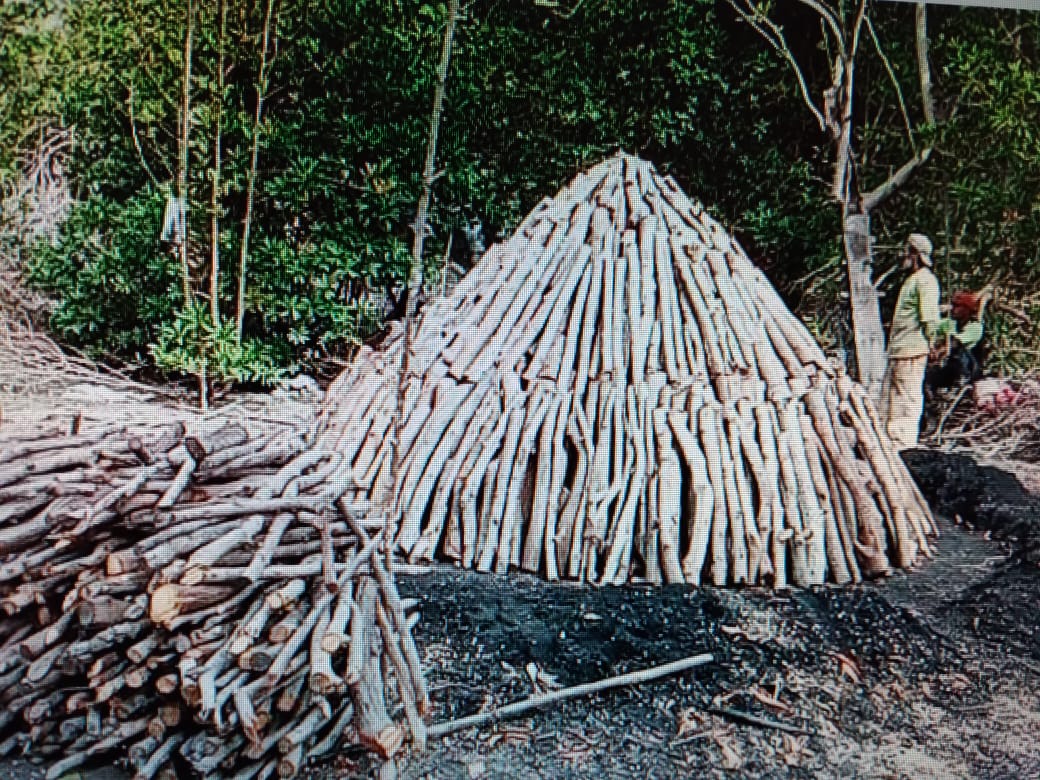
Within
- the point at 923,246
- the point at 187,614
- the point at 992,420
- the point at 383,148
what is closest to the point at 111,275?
the point at 383,148

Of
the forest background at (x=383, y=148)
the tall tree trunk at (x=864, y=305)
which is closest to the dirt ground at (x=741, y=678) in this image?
the tall tree trunk at (x=864, y=305)

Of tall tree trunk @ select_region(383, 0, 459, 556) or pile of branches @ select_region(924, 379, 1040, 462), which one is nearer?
tall tree trunk @ select_region(383, 0, 459, 556)

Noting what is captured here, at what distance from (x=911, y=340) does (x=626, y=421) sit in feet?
1.92

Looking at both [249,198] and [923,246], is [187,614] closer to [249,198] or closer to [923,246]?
[249,198]

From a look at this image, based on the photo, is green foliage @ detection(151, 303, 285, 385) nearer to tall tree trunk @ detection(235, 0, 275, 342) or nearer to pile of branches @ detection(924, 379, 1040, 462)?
tall tree trunk @ detection(235, 0, 275, 342)

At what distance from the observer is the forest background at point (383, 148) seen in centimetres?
158

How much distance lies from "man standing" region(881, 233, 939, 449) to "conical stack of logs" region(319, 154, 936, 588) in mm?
49

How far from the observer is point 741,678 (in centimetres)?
175

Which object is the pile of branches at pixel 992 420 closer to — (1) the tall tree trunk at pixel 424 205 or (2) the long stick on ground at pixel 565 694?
(2) the long stick on ground at pixel 565 694

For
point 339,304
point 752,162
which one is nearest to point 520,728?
point 339,304

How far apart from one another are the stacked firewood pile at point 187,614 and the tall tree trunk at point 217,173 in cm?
24

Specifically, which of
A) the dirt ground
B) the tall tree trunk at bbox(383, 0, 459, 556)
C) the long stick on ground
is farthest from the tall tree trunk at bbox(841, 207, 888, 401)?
the tall tree trunk at bbox(383, 0, 459, 556)

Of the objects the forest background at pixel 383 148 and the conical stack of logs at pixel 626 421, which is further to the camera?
the conical stack of logs at pixel 626 421

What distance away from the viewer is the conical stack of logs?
179cm
